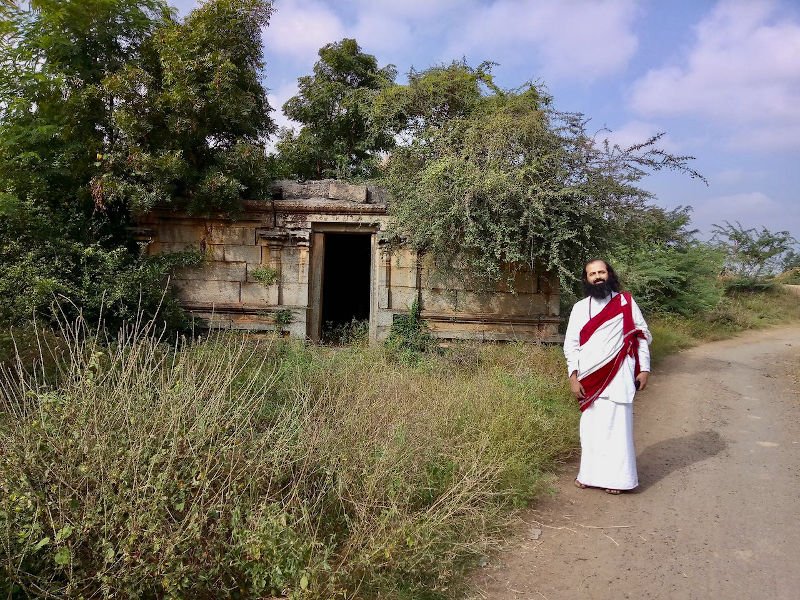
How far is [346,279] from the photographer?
14.3m

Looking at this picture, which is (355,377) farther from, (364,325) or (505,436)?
(364,325)

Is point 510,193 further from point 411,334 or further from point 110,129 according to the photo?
point 110,129

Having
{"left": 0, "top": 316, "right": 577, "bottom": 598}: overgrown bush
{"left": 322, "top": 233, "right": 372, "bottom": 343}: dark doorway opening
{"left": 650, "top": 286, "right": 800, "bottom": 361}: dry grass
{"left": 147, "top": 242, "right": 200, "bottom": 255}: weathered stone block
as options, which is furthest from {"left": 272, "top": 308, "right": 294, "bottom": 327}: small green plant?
{"left": 650, "top": 286, "right": 800, "bottom": 361}: dry grass

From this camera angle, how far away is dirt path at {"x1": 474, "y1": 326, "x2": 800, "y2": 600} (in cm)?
341

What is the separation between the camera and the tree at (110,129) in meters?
7.89

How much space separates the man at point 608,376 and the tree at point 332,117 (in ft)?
25.8

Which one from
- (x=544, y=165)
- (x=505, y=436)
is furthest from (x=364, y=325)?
(x=505, y=436)

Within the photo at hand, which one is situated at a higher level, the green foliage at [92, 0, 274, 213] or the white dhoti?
A: the green foliage at [92, 0, 274, 213]

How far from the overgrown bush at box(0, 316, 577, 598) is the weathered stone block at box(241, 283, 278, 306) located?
16.4 feet

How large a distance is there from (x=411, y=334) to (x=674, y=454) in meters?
4.17

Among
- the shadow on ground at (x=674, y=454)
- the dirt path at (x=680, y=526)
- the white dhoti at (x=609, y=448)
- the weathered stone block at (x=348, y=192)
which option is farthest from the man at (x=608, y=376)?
the weathered stone block at (x=348, y=192)

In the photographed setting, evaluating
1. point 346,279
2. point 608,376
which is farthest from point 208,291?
point 608,376

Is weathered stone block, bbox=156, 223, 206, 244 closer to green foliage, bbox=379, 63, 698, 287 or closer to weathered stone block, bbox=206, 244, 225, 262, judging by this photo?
weathered stone block, bbox=206, 244, 225, 262

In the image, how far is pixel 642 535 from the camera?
160 inches
